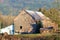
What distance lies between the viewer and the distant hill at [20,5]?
11.4 ft

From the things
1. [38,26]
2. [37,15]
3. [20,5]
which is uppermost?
[20,5]

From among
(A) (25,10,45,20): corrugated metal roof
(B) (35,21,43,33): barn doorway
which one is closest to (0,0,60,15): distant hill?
(A) (25,10,45,20): corrugated metal roof

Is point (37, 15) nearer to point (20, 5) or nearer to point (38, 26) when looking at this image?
point (38, 26)

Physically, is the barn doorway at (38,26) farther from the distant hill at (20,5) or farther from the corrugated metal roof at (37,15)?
the distant hill at (20,5)

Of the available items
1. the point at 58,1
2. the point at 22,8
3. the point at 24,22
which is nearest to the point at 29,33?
the point at 24,22

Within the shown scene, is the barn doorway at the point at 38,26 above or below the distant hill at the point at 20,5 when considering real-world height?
below

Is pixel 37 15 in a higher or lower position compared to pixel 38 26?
higher

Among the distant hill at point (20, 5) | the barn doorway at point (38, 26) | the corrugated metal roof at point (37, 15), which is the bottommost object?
the barn doorway at point (38, 26)

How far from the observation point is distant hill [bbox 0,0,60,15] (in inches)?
136

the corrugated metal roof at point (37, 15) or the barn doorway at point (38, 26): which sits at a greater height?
the corrugated metal roof at point (37, 15)

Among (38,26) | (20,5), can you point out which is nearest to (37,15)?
(38,26)

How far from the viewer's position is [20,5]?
3.48 m

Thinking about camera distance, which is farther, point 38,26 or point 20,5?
point 20,5

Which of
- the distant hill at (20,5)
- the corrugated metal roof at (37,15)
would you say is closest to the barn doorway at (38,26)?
the corrugated metal roof at (37,15)
